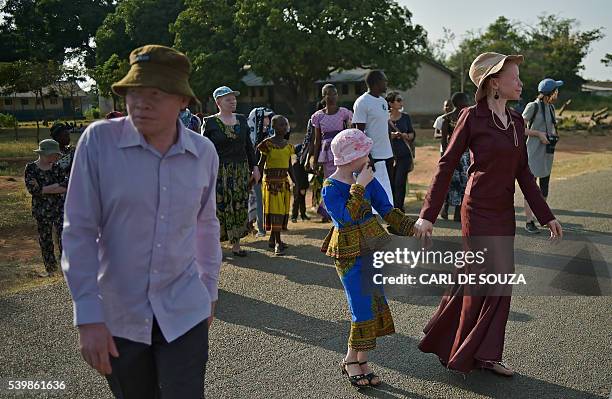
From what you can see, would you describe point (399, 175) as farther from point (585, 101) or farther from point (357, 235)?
point (585, 101)

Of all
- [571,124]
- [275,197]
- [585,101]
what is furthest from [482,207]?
[585,101]

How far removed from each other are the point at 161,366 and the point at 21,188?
56.5 feet

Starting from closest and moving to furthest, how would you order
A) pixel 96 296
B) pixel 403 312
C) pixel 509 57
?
pixel 96 296, pixel 509 57, pixel 403 312

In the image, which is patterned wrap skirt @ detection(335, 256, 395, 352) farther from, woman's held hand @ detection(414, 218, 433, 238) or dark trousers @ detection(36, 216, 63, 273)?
dark trousers @ detection(36, 216, 63, 273)

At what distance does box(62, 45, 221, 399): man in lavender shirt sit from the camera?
2.31m

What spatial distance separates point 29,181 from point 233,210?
224cm

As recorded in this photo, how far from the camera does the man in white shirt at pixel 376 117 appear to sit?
754cm

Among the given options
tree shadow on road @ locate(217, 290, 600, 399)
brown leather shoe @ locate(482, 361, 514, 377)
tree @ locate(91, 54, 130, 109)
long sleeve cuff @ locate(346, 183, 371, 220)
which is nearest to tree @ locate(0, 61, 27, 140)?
tree @ locate(91, 54, 130, 109)

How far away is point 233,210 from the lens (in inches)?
286

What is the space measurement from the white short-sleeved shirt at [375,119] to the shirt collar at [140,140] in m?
5.12

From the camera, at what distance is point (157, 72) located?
7.82 feet

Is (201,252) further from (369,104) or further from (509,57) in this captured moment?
(369,104)

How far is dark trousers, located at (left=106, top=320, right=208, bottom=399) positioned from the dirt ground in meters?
4.51


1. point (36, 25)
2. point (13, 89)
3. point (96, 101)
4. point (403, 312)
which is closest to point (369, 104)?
point (403, 312)
